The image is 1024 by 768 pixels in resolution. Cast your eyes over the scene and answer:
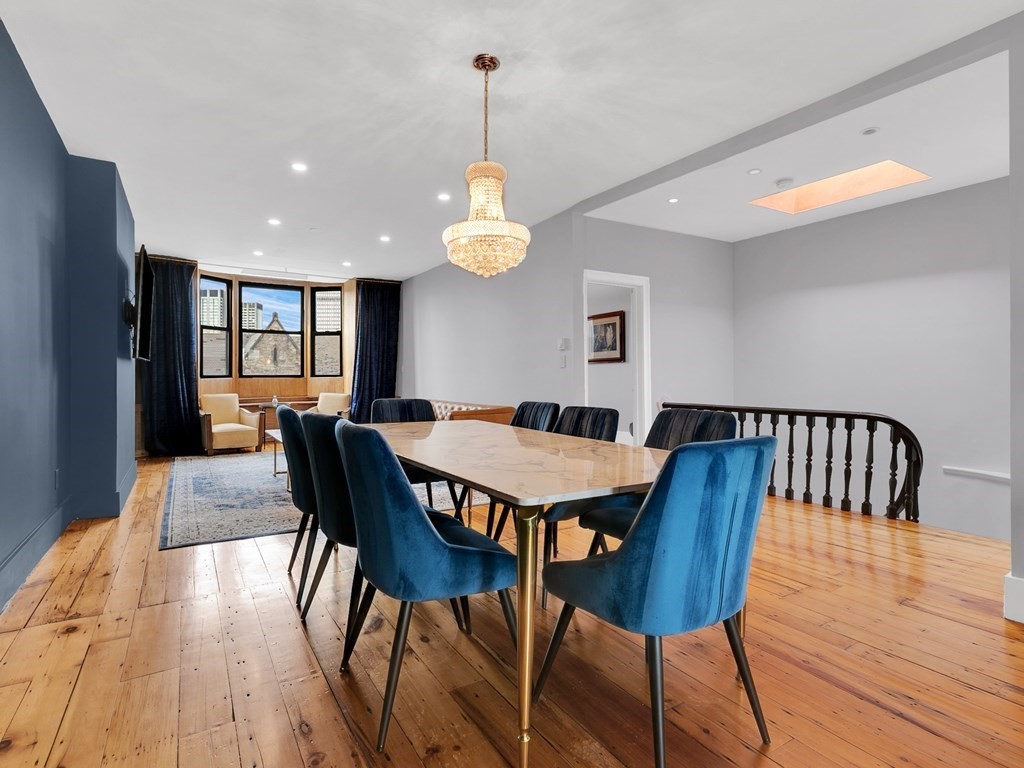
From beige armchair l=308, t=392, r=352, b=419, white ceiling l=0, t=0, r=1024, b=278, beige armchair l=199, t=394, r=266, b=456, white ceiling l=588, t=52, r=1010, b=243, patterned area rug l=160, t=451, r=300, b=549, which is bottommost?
patterned area rug l=160, t=451, r=300, b=549

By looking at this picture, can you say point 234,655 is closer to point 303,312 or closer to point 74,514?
point 74,514

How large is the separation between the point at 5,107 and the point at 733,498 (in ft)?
10.8

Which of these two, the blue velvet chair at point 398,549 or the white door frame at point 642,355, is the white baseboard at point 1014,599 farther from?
the white door frame at point 642,355

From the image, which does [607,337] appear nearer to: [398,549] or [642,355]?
[642,355]

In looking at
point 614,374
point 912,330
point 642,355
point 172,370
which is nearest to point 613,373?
point 614,374

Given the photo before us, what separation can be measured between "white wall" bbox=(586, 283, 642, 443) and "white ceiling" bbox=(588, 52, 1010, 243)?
1336 mm

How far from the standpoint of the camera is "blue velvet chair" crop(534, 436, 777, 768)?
1246 millimetres

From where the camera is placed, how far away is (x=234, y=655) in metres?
1.93

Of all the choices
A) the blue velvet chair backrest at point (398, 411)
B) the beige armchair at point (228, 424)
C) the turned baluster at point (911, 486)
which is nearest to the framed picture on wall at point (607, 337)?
the blue velvet chair backrest at point (398, 411)

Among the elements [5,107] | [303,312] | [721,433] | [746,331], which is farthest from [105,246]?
[746,331]

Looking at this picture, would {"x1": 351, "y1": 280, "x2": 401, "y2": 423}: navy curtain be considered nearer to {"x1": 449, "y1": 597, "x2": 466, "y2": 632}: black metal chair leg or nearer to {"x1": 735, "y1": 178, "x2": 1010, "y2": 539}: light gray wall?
{"x1": 735, "y1": 178, "x2": 1010, "y2": 539}: light gray wall

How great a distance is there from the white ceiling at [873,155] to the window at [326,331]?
210 inches

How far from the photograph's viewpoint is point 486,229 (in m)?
2.60

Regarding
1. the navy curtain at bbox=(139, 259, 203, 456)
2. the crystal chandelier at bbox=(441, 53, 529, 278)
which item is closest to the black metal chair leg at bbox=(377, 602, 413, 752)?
the crystal chandelier at bbox=(441, 53, 529, 278)
